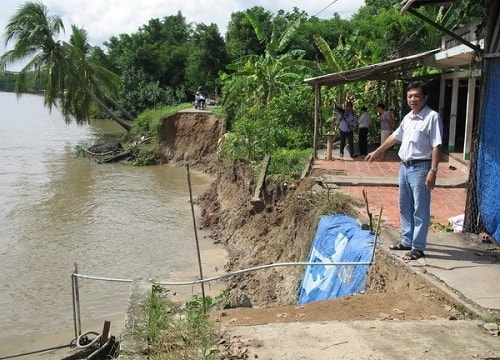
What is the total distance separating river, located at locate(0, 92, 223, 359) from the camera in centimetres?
937

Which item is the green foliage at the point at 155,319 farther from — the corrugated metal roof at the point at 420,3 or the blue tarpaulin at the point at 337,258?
the corrugated metal roof at the point at 420,3

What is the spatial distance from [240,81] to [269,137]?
524cm

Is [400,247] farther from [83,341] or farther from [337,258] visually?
[83,341]

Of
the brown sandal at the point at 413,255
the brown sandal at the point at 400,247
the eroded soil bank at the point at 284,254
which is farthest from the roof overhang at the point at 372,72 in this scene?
the brown sandal at the point at 413,255

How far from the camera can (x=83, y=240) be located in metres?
13.6

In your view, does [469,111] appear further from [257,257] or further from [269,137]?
[257,257]

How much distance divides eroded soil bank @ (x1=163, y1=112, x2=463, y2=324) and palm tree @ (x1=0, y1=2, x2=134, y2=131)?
1644 centimetres

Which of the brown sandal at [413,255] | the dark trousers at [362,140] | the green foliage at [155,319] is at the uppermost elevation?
A: the dark trousers at [362,140]

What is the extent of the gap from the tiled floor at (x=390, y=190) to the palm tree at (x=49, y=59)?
19.2m

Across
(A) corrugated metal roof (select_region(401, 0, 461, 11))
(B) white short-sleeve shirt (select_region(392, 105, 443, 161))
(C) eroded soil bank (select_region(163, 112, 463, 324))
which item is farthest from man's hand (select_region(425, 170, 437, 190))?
(A) corrugated metal roof (select_region(401, 0, 461, 11))

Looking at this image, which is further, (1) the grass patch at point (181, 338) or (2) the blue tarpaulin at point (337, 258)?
(2) the blue tarpaulin at point (337, 258)

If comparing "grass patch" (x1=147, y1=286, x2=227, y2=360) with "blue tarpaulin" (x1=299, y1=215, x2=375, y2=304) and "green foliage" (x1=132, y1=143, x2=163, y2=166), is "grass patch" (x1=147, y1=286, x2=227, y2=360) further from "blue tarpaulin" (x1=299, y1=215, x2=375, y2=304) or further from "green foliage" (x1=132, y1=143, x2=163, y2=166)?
"green foliage" (x1=132, y1=143, x2=163, y2=166)

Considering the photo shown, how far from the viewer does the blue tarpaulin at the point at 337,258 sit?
6121 millimetres

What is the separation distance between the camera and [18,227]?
49.2 feet
